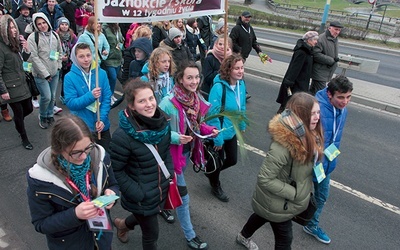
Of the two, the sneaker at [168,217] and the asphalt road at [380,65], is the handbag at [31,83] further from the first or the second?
the asphalt road at [380,65]

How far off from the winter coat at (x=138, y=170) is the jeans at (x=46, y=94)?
3747 millimetres

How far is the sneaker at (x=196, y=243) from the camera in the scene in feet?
11.2

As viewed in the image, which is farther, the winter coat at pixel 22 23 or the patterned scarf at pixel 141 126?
the winter coat at pixel 22 23

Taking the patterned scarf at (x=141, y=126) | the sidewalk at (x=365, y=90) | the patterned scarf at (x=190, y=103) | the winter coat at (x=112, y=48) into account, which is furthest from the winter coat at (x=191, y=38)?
the patterned scarf at (x=141, y=126)

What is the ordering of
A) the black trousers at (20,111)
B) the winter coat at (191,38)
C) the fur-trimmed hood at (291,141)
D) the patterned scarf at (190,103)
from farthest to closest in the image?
the winter coat at (191,38) < the black trousers at (20,111) < the patterned scarf at (190,103) < the fur-trimmed hood at (291,141)

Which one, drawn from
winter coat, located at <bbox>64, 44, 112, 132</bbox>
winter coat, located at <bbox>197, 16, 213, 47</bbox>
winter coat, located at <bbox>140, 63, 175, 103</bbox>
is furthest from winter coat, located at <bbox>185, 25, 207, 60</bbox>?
winter coat, located at <bbox>64, 44, 112, 132</bbox>

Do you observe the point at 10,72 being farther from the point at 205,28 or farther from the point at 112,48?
the point at 205,28

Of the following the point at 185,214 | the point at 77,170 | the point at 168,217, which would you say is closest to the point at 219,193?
the point at 168,217

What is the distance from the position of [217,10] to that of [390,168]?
3.66 metres

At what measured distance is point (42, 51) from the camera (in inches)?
221

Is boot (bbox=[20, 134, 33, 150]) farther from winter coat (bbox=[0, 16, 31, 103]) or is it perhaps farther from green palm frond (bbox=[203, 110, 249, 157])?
green palm frond (bbox=[203, 110, 249, 157])

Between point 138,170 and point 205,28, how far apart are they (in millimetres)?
7552

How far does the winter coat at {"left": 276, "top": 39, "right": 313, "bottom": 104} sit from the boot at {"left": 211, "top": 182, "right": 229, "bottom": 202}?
256 cm

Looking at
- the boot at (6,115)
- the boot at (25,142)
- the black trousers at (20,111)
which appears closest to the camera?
the black trousers at (20,111)
